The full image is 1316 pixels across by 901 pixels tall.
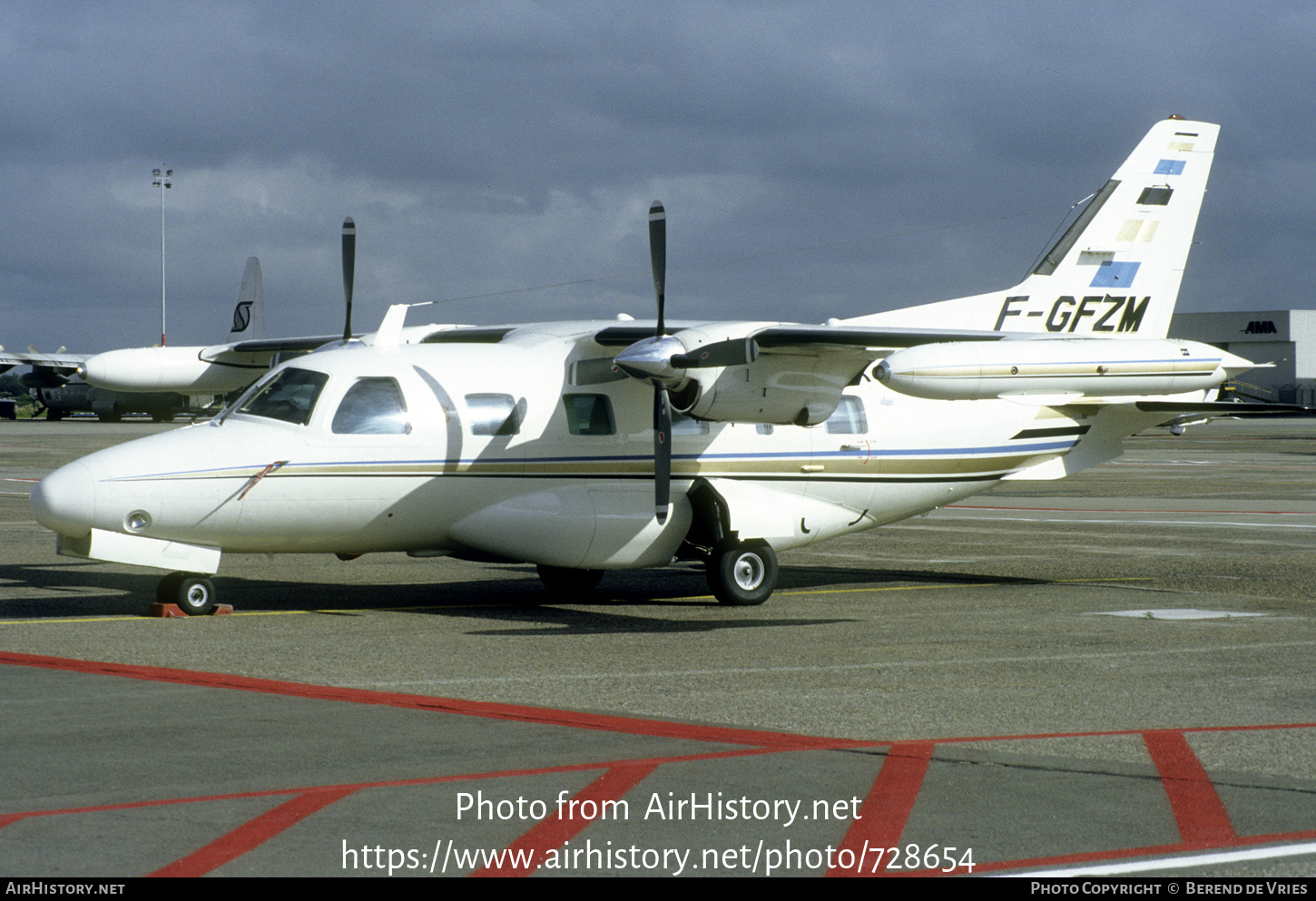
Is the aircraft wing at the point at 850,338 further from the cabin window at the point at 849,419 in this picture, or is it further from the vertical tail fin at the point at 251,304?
the vertical tail fin at the point at 251,304

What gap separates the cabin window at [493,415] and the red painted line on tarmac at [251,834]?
824 cm

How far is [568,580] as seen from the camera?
1655cm

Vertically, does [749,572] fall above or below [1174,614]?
above

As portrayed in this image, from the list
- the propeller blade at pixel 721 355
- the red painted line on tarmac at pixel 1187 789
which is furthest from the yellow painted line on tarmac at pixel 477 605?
the red painted line on tarmac at pixel 1187 789

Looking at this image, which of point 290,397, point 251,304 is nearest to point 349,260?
point 290,397

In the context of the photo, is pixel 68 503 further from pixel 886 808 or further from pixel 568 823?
pixel 886 808

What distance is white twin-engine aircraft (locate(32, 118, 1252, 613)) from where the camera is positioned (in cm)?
1372

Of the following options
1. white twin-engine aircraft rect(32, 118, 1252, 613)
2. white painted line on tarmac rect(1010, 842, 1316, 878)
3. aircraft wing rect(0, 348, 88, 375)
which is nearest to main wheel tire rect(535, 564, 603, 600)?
white twin-engine aircraft rect(32, 118, 1252, 613)

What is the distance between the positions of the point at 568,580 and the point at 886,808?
1013cm

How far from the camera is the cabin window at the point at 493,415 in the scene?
15.0 meters

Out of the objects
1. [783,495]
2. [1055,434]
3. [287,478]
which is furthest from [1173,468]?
[287,478]

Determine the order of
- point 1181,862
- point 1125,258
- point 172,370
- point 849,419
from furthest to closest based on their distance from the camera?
point 172,370, point 1125,258, point 849,419, point 1181,862

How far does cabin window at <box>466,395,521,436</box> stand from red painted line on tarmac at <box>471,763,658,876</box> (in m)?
7.92

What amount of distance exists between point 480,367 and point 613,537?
241cm
